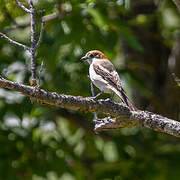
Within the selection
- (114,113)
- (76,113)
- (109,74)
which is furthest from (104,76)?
(76,113)

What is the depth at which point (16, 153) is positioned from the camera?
638 centimetres

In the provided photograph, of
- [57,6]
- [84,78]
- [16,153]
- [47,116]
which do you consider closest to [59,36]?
[57,6]

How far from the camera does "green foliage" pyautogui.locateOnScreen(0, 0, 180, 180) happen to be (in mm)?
5789

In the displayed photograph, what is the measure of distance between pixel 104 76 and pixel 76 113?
208 centimetres

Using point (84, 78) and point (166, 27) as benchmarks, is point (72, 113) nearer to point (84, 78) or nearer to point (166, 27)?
point (84, 78)

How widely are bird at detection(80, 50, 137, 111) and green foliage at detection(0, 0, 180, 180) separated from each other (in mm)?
172

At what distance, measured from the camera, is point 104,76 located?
5246 mm

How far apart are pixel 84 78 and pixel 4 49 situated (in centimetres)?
130

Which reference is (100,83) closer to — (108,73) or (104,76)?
(104,76)

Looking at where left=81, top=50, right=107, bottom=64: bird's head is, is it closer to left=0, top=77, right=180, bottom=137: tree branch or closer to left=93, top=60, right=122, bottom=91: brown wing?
left=93, top=60, right=122, bottom=91: brown wing

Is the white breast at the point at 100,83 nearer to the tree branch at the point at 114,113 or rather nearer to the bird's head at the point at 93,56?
the bird's head at the point at 93,56

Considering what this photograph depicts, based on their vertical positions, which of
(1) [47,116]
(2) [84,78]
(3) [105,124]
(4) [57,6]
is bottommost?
(1) [47,116]

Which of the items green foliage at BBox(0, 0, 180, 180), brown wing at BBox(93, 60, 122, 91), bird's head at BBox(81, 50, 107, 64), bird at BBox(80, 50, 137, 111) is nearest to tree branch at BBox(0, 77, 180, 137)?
bird at BBox(80, 50, 137, 111)

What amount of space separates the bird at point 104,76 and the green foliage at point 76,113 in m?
0.17
